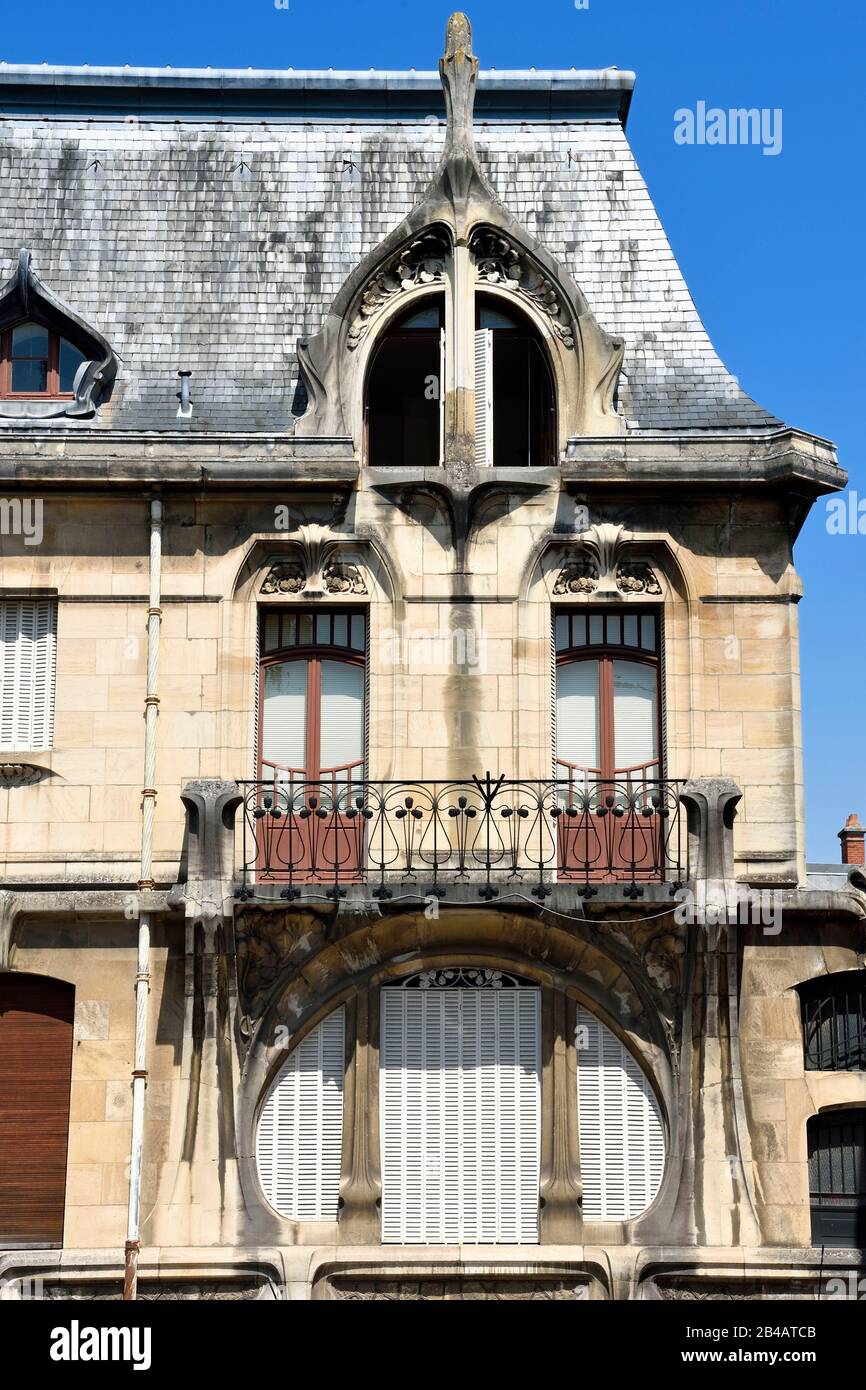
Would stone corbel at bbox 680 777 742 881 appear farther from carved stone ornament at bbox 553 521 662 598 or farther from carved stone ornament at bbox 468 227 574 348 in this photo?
carved stone ornament at bbox 468 227 574 348

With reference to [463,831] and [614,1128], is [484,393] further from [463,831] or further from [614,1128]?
[614,1128]

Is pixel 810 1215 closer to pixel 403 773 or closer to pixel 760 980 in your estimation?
pixel 760 980

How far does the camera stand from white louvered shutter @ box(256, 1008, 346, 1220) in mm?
24625

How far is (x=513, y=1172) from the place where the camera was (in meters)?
24.7

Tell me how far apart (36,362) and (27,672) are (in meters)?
3.76

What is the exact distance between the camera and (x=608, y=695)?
26.0 metres

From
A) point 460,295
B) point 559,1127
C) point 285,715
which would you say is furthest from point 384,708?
point 559,1127

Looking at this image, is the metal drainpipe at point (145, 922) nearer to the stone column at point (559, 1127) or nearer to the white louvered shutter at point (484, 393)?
the white louvered shutter at point (484, 393)

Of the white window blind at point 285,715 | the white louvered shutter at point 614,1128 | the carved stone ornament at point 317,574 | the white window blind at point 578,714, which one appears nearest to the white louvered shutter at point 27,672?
the white window blind at point 285,715

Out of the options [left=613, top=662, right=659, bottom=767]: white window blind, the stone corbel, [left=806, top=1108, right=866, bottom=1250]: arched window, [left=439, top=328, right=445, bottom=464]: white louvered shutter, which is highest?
[left=439, top=328, right=445, bottom=464]: white louvered shutter

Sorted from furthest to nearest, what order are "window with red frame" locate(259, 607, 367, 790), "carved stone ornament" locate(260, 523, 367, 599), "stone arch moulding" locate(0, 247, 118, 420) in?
"stone arch moulding" locate(0, 247, 118, 420), "carved stone ornament" locate(260, 523, 367, 599), "window with red frame" locate(259, 607, 367, 790)

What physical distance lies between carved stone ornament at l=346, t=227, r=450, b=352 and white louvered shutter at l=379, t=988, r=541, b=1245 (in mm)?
7285

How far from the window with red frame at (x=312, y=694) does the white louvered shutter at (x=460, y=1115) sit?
2.57m

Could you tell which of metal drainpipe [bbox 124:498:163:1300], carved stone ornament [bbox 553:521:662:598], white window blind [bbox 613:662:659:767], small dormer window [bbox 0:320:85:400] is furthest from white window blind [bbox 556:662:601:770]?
small dormer window [bbox 0:320:85:400]
